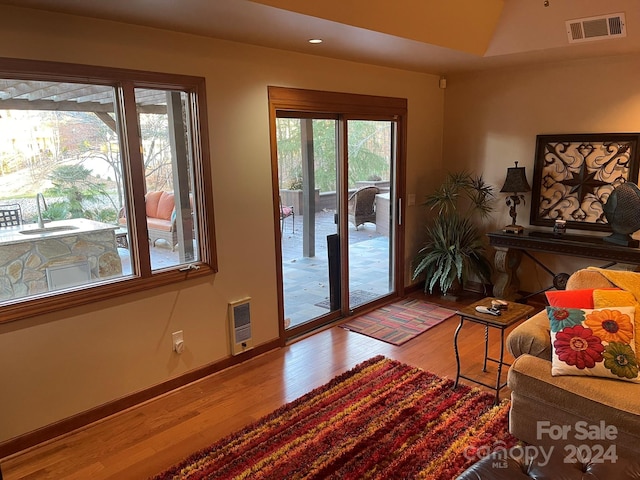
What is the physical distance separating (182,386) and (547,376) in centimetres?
232

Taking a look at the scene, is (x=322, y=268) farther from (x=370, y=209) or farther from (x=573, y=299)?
(x=573, y=299)

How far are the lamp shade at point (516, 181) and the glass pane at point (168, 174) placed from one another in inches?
118

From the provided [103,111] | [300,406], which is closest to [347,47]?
[103,111]

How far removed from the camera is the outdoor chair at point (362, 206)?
4461mm

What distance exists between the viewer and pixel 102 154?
9.27 feet

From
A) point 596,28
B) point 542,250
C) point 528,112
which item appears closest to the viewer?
point 596,28

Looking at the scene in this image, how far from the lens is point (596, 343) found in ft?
7.67

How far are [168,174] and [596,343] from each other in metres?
2.71

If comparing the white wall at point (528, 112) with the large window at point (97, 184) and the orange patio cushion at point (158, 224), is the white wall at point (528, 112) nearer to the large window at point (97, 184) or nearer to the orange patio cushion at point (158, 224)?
the large window at point (97, 184)

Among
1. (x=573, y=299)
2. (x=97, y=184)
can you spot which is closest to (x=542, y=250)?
(x=573, y=299)

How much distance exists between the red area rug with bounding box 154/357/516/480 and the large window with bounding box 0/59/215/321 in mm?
1157

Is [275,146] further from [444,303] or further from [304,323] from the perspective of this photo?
[444,303]

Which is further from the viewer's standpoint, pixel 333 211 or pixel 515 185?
pixel 515 185

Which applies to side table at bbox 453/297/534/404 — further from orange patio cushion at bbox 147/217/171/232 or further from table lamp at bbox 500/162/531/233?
orange patio cushion at bbox 147/217/171/232
